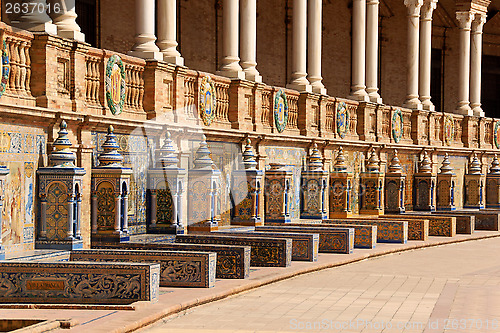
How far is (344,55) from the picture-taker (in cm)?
3366

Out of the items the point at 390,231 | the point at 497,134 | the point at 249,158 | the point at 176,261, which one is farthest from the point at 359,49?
the point at 176,261

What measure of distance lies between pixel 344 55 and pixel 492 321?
78.0 ft

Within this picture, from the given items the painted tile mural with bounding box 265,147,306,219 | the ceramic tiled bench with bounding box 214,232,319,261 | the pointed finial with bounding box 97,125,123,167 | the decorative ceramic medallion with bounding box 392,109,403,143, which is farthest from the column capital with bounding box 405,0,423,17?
the pointed finial with bounding box 97,125,123,167

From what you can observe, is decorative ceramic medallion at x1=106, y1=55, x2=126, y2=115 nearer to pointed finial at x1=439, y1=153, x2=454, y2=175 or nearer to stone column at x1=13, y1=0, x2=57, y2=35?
stone column at x1=13, y1=0, x2=57, y2=35

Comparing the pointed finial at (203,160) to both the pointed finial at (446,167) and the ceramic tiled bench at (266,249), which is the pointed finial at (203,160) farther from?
the pointed finial at (446,167)

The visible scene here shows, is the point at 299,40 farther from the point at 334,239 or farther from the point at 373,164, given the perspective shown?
the point at 334,239

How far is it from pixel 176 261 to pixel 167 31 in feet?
22.6

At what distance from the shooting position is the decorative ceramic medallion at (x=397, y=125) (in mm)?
28094

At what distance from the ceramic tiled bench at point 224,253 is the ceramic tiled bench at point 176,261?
2.46ft

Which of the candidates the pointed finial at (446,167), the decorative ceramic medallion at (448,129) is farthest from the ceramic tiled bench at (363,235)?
the decorative ceramic medallion at (448,129)

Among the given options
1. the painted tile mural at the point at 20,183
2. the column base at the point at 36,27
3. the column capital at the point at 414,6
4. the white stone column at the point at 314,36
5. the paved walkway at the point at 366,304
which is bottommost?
the paved walkway at the point at 366,304

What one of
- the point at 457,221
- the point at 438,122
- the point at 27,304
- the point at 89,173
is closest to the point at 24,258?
the point at 27,304

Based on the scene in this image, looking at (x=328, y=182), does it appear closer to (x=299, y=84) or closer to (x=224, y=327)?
(x=299, y=84)

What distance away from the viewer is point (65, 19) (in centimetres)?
1438
